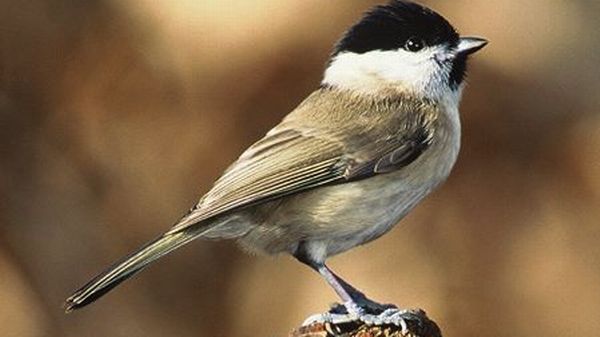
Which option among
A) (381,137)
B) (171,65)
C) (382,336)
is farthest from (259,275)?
(382,336)

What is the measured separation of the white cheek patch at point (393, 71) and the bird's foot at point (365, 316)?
1.04 m

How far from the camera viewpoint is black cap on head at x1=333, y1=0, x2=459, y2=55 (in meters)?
5.97

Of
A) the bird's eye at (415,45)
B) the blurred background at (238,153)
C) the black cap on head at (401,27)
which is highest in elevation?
the black cap on head at (401,27)

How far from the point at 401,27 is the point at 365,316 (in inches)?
49.8

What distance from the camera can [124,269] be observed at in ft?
17.6

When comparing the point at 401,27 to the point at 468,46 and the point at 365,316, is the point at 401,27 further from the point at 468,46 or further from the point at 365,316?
the point at 365,316

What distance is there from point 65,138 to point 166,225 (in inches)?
Answer: 22.8

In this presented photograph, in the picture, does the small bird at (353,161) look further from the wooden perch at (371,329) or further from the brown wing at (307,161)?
the wooden perch at (371,329)

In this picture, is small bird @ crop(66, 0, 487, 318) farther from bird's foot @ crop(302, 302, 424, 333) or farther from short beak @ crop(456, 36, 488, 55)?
bird's foot @ crop(302, 302, 424, 333)

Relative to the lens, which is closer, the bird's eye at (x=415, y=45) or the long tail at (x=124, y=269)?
the long tail at (x=124, y=269)

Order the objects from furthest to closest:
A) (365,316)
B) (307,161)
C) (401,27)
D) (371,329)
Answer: (401,27)
(307,161)
(365,316)
(371,329)

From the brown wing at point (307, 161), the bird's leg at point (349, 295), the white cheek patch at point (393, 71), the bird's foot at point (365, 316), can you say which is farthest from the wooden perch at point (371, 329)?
the white cheek patch at point (393, 71)

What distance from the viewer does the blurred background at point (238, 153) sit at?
8.20 meters

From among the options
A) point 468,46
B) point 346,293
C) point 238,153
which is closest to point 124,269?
point 346,293
